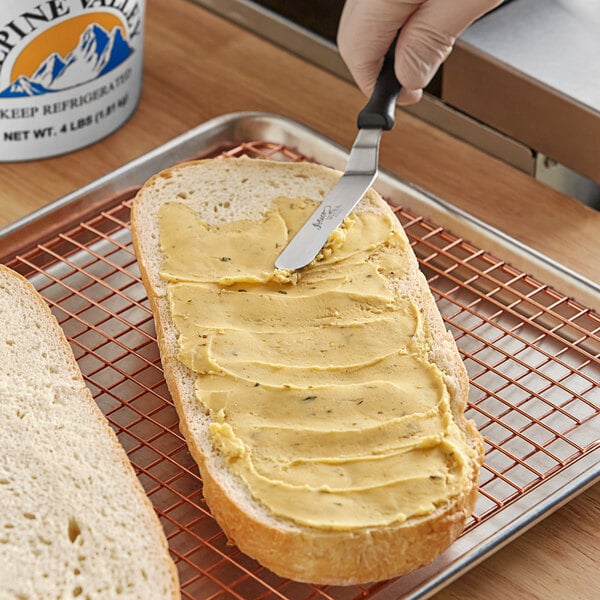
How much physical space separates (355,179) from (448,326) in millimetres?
305

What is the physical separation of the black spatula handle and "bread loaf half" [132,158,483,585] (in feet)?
0.40

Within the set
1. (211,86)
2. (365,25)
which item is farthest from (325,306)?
(211,86)

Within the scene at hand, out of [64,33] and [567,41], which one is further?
[567,41]

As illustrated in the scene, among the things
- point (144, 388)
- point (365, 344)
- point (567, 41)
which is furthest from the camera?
point (567, 41)

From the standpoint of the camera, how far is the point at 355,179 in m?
1.88

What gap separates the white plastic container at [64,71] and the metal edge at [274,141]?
0.17m

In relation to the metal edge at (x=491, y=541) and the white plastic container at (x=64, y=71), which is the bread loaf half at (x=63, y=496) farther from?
the white plastic container at (x=64, y=71)

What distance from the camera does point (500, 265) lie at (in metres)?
1.92

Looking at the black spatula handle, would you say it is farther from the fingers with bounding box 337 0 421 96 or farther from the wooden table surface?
the wooden table surface

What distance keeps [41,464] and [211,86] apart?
49.0 inches

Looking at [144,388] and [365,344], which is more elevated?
[365,344]

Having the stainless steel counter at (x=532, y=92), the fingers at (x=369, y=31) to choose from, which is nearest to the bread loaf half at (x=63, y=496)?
the fingers at (x=369, y=31)

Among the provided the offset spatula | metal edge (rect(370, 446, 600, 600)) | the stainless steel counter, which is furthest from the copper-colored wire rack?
the stainless steel counter

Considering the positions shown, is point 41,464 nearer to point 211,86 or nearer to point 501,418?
point 501,418
